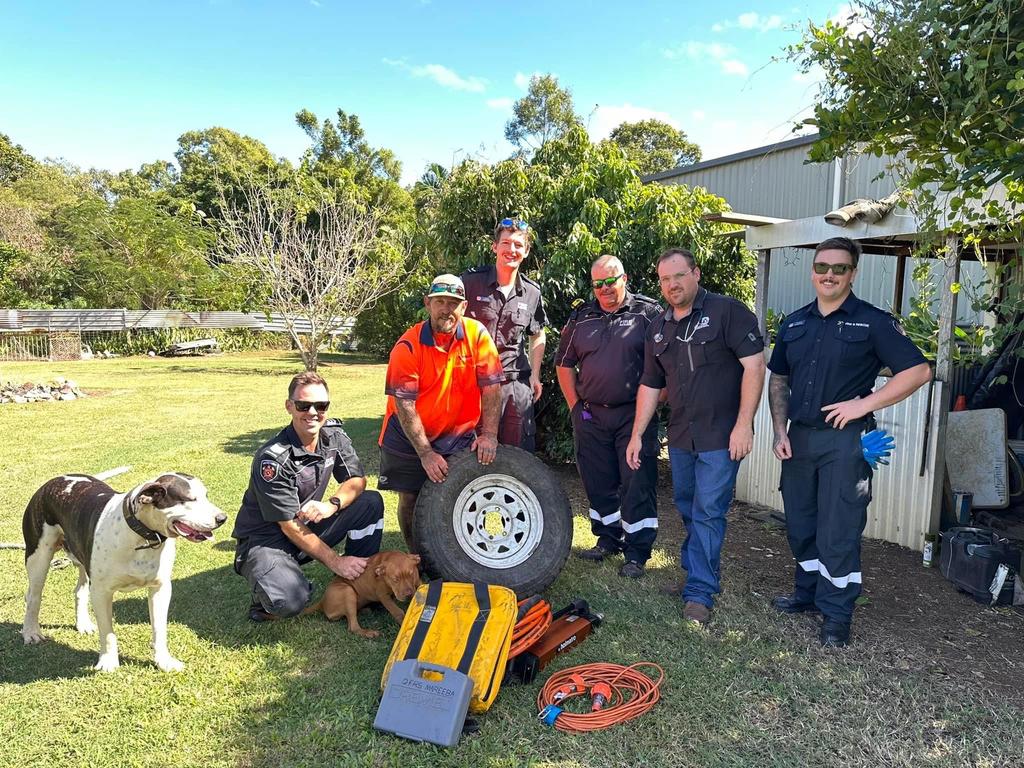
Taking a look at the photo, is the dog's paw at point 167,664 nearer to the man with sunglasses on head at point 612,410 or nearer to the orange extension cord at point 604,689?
the orange extension cord at point 604,689

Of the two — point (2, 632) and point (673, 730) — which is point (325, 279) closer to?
point (2, 632)

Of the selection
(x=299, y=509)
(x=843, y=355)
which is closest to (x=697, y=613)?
(x=843, y=355)

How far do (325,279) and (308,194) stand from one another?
876cm

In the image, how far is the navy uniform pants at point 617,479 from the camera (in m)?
4.40

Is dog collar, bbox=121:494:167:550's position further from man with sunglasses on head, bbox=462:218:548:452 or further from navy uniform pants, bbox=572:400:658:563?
navy uniform pants, bbox=572:400:658:563

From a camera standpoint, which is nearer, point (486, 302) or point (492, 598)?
point (492, 598)

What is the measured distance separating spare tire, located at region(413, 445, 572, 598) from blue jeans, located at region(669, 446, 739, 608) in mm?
721

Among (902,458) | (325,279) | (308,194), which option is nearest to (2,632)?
(902,458)

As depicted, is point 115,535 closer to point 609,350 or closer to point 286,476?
point 286,476

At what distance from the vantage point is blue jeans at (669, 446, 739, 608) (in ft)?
12.2

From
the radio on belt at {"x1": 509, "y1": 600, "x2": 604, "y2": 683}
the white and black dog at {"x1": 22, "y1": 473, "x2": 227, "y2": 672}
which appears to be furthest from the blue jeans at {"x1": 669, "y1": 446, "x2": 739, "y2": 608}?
the white and black dog at {"x1": 22, "y1": 473, "x2": 227, "y2": 672}

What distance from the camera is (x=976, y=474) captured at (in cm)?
521

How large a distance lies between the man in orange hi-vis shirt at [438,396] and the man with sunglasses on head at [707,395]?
1.09 meters

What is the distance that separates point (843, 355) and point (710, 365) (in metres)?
0.66
